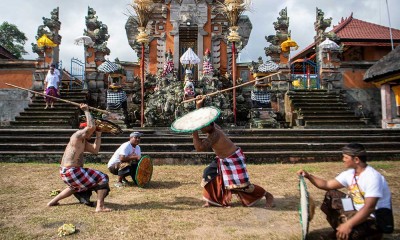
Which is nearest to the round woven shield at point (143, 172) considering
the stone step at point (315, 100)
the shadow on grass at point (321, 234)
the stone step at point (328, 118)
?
the shadow on grass at point (321, 234)

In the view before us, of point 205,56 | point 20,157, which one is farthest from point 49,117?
point 205,56

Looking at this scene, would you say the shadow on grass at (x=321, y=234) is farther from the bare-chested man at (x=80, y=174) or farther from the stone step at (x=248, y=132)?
the stone step at (x=248, y=132)

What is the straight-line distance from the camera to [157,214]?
4.53 meters

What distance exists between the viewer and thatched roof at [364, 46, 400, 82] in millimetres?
12531

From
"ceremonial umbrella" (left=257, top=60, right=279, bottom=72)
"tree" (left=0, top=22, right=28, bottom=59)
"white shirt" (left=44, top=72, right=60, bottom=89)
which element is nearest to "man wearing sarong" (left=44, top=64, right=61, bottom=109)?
"white shirt" (left=44, top=72, right=60, bottom=89)

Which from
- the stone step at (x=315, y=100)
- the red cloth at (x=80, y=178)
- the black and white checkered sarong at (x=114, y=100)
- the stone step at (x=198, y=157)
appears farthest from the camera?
the stone step at (x=315, y=100)

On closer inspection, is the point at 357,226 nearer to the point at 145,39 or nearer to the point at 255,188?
the point at 255,188

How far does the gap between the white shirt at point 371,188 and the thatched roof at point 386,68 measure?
11.2m

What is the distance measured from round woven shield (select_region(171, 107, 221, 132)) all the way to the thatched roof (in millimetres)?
10776

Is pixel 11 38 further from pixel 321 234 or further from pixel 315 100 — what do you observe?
pixel 321 234

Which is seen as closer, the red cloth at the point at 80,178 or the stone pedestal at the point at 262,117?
the red cloth at the point at 80,178

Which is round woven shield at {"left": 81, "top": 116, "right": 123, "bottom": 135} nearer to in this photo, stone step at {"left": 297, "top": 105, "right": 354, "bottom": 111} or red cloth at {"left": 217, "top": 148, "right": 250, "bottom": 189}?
red cloth at {"left": 217, "top": 148, "right": 250, "bottom": 189}

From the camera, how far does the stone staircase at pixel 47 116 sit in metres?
12.7

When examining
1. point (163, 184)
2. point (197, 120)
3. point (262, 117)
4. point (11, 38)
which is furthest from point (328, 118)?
point (11, 38)
